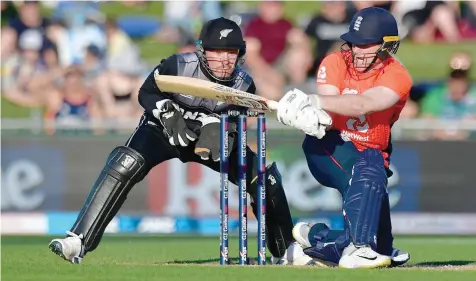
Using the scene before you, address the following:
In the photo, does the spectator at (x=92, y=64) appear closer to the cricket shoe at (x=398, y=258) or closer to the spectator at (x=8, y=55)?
the spectator at (x=8, y=55)

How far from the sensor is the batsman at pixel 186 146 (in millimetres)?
7504

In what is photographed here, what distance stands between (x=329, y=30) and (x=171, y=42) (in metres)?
2.37

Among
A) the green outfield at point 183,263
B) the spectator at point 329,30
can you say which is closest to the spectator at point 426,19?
the spectator at point 329,30

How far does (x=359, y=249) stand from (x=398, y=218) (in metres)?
6.33

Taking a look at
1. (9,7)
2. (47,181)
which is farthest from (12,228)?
(9,7)

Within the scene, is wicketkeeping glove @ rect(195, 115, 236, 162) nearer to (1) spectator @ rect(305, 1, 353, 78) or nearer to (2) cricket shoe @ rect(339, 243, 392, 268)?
(2) cricket shoe @ rect(339, 243, 392, 268)

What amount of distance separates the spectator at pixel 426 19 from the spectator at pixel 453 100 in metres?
1.33

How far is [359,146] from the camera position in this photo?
7.44 meters

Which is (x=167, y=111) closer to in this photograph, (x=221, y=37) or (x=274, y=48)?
(x=221, y=37)

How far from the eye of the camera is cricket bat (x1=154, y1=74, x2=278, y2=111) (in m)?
7.10

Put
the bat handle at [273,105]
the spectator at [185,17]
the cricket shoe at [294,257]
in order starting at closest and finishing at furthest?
the bat handle at [273,105]
the cricket shoe at [294,257]
the spectator at [185,17]

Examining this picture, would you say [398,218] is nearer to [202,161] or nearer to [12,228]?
[12,228]

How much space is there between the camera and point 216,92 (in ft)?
23.5

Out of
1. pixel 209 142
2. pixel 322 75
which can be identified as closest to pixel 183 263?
pixel 209 142
